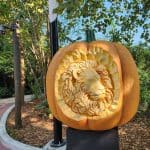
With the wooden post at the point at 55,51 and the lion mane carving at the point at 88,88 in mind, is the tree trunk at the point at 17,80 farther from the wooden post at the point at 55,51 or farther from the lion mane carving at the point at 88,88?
the lion mane carving at the point at 88,88

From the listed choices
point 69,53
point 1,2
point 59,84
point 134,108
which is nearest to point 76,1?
point 69,53

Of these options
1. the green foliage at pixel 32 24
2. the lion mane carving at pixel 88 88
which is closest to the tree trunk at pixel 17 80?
the green foliage at pixel 32 24

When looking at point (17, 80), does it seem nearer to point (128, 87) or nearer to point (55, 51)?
point (55, 51)

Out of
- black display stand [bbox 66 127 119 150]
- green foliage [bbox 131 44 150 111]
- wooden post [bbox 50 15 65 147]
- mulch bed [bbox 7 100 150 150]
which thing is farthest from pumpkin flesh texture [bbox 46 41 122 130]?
green foliage [bbox 131 44 150 111]

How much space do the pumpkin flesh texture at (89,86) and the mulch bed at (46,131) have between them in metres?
2.20

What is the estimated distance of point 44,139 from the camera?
731 centimetres

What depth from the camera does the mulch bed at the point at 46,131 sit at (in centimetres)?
646

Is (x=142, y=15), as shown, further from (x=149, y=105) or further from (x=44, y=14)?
(x=44, y=14)

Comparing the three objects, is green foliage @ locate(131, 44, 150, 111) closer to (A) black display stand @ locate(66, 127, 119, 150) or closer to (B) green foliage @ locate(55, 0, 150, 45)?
(B) green foliage @ locate(55, 0, 150, 45)

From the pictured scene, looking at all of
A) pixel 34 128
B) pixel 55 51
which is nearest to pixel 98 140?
pixel 55 51

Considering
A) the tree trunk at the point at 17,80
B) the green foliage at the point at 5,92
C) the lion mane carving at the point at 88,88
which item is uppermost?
the lion mane carving at the point at 88,88

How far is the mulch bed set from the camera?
6.46 meters

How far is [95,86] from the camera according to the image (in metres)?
4.17

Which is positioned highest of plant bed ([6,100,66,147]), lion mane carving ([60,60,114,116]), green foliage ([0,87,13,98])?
lion mane carving ([60,60,114,116])
